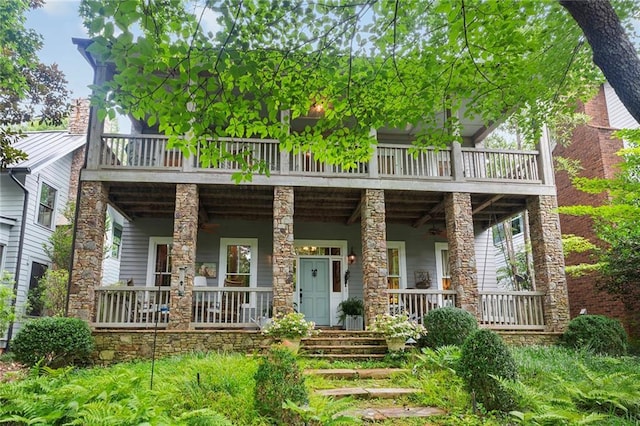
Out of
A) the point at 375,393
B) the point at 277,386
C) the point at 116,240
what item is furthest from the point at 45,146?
the point at 277,386

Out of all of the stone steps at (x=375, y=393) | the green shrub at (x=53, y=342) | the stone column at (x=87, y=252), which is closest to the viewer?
the stone steps at (x=375, y=393)

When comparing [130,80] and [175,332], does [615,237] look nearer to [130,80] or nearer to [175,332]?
[175,332]

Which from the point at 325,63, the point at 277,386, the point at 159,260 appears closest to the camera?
the point at 277,386

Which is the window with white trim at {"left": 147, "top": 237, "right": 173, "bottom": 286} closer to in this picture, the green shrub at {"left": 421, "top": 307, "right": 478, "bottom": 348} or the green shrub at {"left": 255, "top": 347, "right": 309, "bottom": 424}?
the green shrub at {"left": 421, "top": 307, "right": 478, "bottom": 348}

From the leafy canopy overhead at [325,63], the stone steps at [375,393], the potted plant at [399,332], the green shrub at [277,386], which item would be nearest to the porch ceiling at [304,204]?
the potted plant at [399,332]

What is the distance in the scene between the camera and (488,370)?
182 inches

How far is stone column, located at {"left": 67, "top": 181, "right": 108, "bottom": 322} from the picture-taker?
28.2ft

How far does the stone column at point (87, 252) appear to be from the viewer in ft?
28.2

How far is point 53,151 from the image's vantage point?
13.6 metres

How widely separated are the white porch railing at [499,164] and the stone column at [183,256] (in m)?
6.45

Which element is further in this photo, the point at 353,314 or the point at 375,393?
the point at 353,314

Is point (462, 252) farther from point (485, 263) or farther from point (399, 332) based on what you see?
point (485, 263)

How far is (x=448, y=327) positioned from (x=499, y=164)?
4.45 m

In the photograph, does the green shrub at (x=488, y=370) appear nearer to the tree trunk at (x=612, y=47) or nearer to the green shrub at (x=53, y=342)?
the tree trunk at (x=612, y=47)
